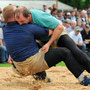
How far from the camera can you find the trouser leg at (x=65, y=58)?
5082mm

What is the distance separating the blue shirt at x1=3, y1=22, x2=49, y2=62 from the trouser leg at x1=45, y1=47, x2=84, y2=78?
288mm

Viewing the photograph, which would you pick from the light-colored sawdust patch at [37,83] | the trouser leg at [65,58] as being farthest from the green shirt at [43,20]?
the light-colored sawdust patch at [37,83]

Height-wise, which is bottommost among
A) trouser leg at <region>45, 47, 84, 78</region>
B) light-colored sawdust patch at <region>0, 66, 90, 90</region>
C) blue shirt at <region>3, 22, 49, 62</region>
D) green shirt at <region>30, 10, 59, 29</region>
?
light-colored sawdust patch at <region>0, 66, 90, 90</region>

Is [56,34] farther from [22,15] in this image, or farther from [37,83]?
[37,83]

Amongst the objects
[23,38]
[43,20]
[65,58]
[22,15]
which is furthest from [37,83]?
[22,15]

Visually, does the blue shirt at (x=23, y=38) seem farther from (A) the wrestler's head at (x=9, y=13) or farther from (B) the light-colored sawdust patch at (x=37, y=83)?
(B) the light-colored sawdust patch at (x=37, y=83)

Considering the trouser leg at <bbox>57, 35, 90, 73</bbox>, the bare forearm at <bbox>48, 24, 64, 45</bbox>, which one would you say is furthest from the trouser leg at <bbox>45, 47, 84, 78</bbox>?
the bare forearm at <bbox>48, 24, 64, 45</bbox>

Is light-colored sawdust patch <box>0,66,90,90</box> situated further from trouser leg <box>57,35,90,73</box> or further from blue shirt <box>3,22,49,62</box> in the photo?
blue shirt <box>3,22,49,62</box>

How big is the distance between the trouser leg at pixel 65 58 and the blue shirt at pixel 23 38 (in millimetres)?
288

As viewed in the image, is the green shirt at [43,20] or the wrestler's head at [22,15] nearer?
the wrestler's head at [22,15]

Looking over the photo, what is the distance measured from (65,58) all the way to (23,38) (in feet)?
2.78

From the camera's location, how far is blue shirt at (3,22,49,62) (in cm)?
502

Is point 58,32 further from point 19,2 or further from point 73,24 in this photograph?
point 19,2

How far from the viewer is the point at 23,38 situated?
5.02 metres
